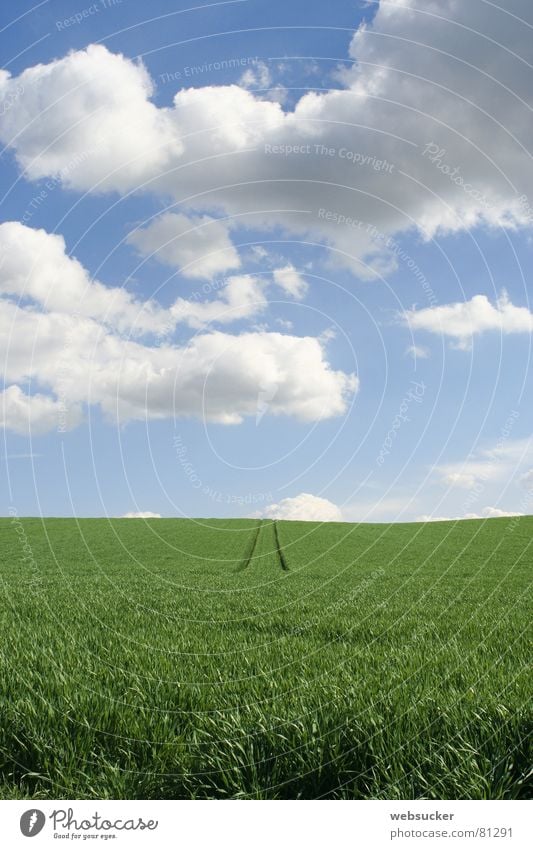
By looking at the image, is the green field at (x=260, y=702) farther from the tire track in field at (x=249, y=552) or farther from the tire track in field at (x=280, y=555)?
the tire track in field at (x=280, y=555)

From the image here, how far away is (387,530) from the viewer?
88188 millimetres

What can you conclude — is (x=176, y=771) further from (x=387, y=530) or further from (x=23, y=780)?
(x=387, y=530)

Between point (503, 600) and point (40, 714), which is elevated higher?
point (40, 714)

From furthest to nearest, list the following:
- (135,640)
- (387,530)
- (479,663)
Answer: (387,530) → (135,640) → (479,663)
